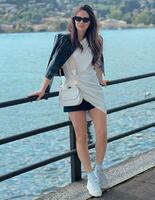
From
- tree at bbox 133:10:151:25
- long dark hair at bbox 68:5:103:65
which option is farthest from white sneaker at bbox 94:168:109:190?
tree at bbox 133:10:151:25

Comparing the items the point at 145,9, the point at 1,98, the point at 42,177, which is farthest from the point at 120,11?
the point at 42,177

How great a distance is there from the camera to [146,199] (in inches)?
166

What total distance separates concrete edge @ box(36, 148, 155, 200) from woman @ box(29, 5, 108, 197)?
0.16 m

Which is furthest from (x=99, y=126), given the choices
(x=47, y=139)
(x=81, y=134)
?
(x=47, y=139)

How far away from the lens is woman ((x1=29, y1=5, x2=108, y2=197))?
4148mm

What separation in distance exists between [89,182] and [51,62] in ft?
3.51

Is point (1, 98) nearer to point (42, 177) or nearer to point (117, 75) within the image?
point (117, 75)

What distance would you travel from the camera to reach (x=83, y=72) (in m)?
4.21

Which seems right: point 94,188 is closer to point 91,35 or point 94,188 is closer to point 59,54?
point 59,54

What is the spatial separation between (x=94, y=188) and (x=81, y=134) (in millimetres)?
458

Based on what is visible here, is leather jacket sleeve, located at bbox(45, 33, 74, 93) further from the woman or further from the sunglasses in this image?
the sunglasses

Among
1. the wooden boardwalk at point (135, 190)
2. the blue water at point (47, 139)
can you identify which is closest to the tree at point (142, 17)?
the blue water at point (47, 139)

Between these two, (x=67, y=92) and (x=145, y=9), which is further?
(x=145, y=9)

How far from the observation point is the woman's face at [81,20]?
163 inches
